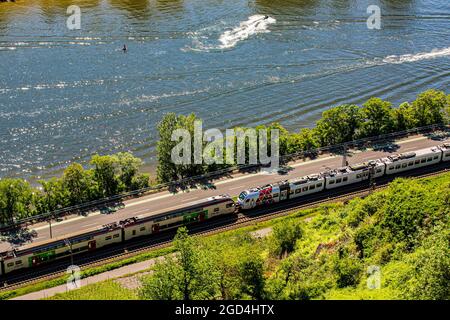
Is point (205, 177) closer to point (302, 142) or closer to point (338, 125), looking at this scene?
point (302, 142)

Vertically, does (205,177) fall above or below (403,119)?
below

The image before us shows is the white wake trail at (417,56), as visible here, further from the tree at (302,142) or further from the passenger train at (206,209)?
the tree at (302,142)

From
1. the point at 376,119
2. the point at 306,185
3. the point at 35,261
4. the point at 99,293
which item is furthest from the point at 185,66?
the point at 99,293

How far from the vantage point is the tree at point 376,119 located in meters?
109

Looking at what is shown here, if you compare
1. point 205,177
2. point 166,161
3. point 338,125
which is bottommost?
point 205,177

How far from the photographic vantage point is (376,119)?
109 m

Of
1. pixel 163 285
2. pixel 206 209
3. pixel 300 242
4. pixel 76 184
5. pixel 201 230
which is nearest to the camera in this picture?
pixel 163 285

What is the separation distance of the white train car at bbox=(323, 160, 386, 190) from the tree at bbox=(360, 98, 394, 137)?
13306 mm

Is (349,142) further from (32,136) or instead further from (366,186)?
(32,136)

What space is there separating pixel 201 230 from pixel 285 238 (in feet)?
60.8

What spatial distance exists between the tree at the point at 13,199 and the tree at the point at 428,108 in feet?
249

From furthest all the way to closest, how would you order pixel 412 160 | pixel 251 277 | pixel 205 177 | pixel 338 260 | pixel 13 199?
pixel 412 160, pixel 205 177, pixel 13 199, pixel 338 260, pixel 251 277

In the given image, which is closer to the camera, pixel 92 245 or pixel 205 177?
pixel 92 245

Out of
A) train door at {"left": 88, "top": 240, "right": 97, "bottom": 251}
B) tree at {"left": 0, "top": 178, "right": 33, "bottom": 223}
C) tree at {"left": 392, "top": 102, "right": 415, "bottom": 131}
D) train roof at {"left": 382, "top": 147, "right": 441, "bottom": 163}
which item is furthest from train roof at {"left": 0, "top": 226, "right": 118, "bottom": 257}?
tree at {"left": 392, "top": 102, "right": 415, "bottom": 131}
